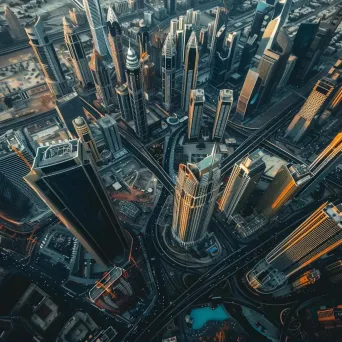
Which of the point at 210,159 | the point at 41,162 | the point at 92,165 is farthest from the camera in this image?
the point at 210,159

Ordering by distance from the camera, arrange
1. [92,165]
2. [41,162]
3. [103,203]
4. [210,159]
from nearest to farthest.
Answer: [41,162] → [92,165] → [210,159] → [103,203]

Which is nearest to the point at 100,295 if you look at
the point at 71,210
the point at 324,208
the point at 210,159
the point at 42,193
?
the point at 71,210

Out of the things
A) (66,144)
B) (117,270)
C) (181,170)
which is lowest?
(117,270)

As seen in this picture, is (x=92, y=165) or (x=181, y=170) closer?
(x=92, y=165)

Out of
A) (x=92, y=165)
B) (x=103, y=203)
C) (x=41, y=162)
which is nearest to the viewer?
(x=41, y=162)

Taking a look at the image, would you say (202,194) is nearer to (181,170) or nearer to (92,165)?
(181,170)

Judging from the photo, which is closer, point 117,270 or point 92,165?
point 92,165

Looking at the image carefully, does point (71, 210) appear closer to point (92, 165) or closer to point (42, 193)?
point (42, 193)

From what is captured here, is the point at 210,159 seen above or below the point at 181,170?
above

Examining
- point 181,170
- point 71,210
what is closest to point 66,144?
point 71,210
